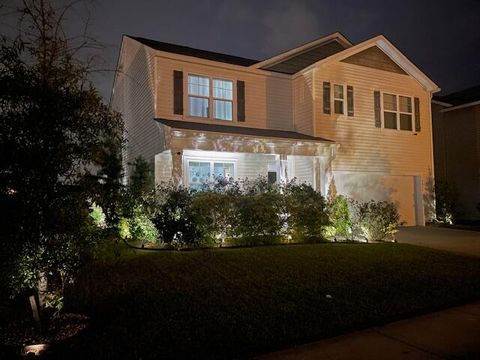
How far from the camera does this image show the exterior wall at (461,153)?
20906mm

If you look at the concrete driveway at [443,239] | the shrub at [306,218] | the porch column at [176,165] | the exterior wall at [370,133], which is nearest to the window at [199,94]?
the porch column at [176,165]

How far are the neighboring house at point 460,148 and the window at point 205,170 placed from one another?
1177 cm

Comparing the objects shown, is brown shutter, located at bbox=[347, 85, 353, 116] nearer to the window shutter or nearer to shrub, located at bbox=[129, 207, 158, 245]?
the window shutter

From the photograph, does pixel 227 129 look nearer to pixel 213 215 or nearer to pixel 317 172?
pixel 317 172

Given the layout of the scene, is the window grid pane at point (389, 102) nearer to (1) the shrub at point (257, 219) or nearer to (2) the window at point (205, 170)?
(2) the window at point (205, 170)

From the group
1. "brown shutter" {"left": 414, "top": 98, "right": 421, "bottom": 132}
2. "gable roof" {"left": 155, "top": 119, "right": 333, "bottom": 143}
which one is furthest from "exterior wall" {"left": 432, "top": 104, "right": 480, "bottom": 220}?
"gable roof" {"left": 155, "top": 119, "right": 333, "bottom": 143}

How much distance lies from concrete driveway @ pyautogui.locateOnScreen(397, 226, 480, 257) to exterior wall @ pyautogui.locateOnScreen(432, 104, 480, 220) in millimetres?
6294

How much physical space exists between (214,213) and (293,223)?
226 centimetres

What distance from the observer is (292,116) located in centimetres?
1644

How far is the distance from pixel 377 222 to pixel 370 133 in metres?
5.56

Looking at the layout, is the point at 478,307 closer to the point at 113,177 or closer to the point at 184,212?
the point at 184,212

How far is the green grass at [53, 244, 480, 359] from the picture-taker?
448 cm

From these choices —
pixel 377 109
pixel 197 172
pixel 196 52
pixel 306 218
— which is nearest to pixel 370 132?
pixel 377 109

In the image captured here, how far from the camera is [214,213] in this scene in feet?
34.6
